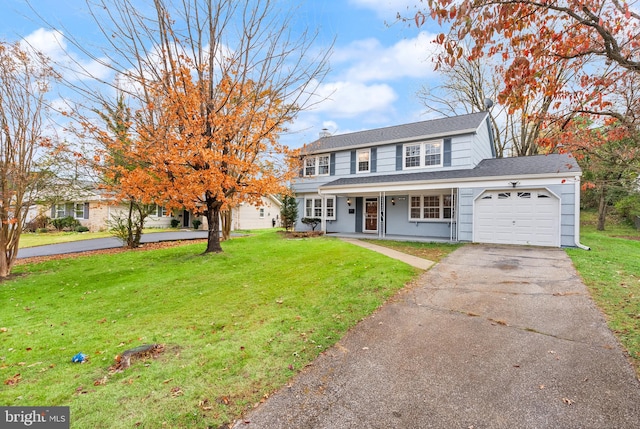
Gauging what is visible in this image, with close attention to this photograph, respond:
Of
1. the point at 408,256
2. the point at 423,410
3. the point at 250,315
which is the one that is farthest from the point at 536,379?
the point at 408,256

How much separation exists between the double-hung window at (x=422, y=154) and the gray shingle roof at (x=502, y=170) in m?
0.61

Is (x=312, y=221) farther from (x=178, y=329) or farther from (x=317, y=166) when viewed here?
(x=178, y=329)

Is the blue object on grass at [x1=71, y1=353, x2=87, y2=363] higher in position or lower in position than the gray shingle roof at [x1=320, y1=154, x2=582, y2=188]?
lower

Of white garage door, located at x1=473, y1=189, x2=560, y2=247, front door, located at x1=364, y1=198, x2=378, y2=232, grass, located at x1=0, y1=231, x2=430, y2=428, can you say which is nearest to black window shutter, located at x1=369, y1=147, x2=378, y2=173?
front door, located at x1=364, y1=198, x2=378, y2=232

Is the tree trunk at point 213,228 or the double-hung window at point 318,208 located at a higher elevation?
the double-hung window at point 318,208

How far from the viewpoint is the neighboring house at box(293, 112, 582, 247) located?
11602 millimetres

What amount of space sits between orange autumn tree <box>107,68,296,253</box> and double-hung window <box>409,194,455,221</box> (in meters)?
8.52

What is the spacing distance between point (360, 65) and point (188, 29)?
17.0ft

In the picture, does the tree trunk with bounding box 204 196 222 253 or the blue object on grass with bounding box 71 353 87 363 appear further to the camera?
the tree trunk with bounding box 204 196 222 253

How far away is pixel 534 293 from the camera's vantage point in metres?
5.87

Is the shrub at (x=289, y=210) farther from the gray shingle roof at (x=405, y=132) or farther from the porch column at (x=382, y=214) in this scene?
the porch column at (x=382, y=214)

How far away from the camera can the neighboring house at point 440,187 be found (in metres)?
11.6

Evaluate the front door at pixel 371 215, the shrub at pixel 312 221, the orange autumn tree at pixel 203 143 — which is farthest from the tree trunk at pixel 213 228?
the front door at pixel 371 215

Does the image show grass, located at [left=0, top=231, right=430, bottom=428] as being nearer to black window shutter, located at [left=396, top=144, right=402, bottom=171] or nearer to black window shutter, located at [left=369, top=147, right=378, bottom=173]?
black window shutter, located at [left=396, top=144, right=402, bottom=171]
